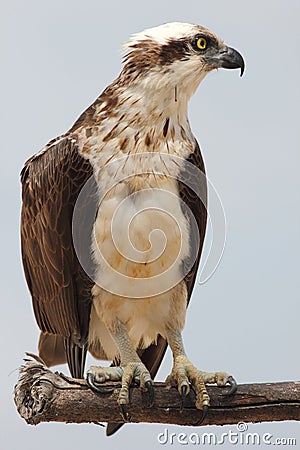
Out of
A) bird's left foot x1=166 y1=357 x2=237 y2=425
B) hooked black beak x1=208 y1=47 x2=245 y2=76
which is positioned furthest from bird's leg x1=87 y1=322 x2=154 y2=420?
hooked black beak x1=208 y1=47 x2=245 y2=76

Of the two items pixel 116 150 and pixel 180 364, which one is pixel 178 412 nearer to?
pixel 180 364

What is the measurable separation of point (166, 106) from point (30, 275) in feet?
5.17

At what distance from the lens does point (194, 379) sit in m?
4.97

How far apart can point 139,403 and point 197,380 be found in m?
0.38

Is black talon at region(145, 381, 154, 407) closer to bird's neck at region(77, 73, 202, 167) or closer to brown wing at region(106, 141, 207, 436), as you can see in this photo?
brown wing at region(106, 141, 207, 436)

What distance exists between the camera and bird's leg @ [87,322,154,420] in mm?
4845

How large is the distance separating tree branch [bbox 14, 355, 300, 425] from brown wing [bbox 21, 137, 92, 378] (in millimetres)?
536

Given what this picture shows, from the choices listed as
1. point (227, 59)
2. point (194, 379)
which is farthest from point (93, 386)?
point (227, 59)

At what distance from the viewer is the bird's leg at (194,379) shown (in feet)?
15.8

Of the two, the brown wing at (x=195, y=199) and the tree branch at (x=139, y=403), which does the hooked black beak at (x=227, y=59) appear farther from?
the tree branch at (x=139, y=403)

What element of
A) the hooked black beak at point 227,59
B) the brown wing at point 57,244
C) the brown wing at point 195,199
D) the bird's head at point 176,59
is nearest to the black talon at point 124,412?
the brown wing at point 195,199

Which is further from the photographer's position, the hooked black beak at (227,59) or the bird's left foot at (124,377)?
the hooked black beak at (227,59)

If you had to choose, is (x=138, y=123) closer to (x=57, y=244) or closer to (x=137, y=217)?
(x=137, y=217)

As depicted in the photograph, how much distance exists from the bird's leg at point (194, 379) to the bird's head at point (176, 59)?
1651mm
